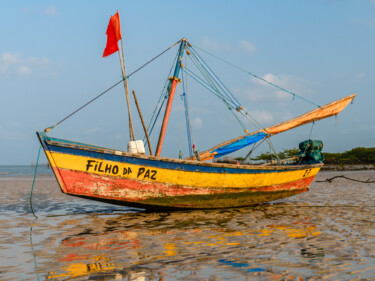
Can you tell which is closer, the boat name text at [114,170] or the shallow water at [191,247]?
the shallow water at [191,247]

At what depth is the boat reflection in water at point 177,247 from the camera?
493 centimetres

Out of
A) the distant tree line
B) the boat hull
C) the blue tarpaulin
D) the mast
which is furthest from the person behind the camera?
the distant tree line

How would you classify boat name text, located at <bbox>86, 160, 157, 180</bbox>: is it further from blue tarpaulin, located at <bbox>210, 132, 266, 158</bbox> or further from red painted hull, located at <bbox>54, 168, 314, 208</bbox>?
blue tarpaulin, located at <bbox>210, 132, 266, 158</bbox>

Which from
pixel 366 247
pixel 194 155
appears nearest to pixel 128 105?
pixel 194 155

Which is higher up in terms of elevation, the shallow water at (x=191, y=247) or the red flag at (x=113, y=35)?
the red flag at (x=113, y=35)

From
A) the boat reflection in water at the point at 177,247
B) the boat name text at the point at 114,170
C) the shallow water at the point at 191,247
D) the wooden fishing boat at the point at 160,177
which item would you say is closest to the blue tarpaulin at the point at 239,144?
the wooden fishing boat at the point at 160,177

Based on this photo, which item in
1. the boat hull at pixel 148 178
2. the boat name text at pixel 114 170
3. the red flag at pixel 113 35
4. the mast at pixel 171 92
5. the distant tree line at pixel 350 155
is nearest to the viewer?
the boat hull at pixel 148 178

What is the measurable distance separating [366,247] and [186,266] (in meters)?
3.23

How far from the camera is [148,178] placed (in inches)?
417

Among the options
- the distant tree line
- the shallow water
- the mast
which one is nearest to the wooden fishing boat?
the mast

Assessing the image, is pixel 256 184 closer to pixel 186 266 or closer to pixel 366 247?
pixel 366 247

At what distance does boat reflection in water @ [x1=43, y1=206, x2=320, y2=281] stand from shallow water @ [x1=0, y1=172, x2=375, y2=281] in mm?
14

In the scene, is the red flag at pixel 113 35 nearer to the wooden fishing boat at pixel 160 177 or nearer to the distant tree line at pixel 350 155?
the wooden fishing boat at pixel 160 177

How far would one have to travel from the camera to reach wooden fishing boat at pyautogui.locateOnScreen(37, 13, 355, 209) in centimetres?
980
